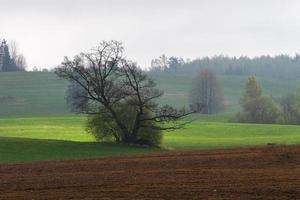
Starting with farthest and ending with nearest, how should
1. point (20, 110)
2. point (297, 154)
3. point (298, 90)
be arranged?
1. point (20, 110)
2. point (298, 90)
3. point (297, 154)

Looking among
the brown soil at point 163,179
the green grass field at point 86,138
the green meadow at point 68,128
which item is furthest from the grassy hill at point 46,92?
the brown soil at point 163,179

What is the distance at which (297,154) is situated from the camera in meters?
33.9

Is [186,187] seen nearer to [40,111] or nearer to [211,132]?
[211,132]

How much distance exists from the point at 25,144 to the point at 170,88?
142753 millimetres

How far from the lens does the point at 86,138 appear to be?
69.5 metres

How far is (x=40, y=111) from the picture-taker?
5650 inches

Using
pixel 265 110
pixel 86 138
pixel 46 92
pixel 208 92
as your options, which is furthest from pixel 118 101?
pixel 46 92

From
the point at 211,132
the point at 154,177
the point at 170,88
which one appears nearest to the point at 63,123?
the point at 211,132

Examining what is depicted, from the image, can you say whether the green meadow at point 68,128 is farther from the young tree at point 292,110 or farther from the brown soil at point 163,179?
the brown soil at point 163,179

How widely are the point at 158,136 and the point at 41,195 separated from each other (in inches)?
1330

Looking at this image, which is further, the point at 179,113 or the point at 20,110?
the point at 20,110

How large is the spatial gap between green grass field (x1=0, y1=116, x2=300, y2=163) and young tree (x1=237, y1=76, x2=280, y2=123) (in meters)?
9.20

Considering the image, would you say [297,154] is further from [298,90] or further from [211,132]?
[298,90]

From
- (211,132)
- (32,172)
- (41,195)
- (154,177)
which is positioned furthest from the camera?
(211,132)
